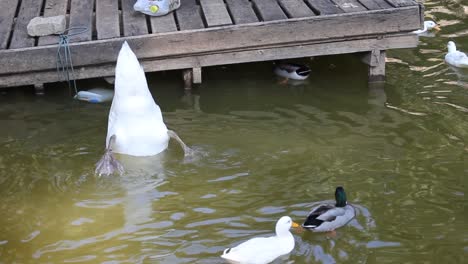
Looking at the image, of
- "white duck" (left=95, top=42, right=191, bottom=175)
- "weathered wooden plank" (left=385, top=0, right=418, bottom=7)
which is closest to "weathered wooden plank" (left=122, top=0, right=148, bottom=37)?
"white duck" (left=95, top=42, right=191, bottom=175)

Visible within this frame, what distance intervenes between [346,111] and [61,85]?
323cm

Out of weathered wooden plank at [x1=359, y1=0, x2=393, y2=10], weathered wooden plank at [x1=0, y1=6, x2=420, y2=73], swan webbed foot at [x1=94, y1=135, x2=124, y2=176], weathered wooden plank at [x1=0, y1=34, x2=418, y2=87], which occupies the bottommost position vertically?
swan webbed foot at [x1=94, y1=135, x2=124, y2=176]

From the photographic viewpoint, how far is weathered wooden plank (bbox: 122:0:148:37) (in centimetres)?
779

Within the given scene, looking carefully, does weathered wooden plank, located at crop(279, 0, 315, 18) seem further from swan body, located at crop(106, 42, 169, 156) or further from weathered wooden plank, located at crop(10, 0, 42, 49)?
weathered wooden plank, located at crop(10, 0, 42, 49)

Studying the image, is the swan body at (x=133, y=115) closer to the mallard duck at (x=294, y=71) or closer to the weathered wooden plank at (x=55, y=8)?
the mallard duck at (x=294, y=71)

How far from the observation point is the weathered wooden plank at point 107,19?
25.5ft

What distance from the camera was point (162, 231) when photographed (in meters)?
5.50

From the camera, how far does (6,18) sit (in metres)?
8.30

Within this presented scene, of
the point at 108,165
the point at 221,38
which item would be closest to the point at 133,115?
the point at 108,165

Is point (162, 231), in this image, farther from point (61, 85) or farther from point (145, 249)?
point (61, 85)

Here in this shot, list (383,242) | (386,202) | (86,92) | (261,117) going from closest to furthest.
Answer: (383,242) → (386,202) → (261,117) → (86,92)

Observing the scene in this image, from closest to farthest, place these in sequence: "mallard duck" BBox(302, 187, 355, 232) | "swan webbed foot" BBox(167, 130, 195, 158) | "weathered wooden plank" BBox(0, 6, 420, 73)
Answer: "mallard duck" BBox(302, 187, 355, 232)
"swan webbed foot" BBox(167, 130, 195, 158)
"weathered wooden plank" BBox(0, 6, 420, 73)

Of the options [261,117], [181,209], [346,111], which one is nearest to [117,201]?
[181,209]

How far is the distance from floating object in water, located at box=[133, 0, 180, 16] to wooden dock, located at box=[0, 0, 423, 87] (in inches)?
3.1
